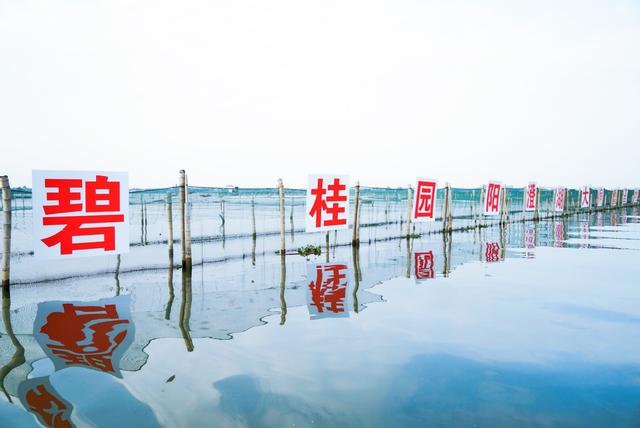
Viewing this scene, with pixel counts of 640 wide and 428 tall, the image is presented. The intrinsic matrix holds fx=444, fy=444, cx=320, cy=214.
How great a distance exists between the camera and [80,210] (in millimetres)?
7871

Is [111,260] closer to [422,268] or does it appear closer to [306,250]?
[306,250]

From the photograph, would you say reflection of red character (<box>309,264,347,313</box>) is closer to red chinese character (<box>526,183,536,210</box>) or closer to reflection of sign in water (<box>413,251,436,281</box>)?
reflection of sign in water (<box>413,251,436,281</box>)

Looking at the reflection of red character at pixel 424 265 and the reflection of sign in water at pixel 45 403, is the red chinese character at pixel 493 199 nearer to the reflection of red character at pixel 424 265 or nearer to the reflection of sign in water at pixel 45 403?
the reflection of red character at pixel 424 265

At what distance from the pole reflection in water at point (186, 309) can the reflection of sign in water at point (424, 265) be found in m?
4.67

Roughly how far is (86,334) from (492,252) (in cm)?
1122

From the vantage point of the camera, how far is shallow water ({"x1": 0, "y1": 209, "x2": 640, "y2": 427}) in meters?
3.81

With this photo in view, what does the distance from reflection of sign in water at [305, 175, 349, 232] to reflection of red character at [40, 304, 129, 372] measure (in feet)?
19.8

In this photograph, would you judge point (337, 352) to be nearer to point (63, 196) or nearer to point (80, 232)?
point (80, 232)

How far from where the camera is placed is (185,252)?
31.2 ft

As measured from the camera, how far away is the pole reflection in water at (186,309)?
5531 mm

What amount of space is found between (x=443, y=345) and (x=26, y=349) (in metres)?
4.88

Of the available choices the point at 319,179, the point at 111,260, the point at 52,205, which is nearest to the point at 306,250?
the point at 319,179

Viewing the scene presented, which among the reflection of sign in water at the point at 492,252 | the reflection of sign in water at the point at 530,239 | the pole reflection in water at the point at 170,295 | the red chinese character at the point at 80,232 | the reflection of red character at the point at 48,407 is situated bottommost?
the reflection of red character at the point at 48,407

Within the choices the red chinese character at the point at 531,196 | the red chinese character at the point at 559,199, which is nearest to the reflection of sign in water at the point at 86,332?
the red chinese character at the point at 531,196
